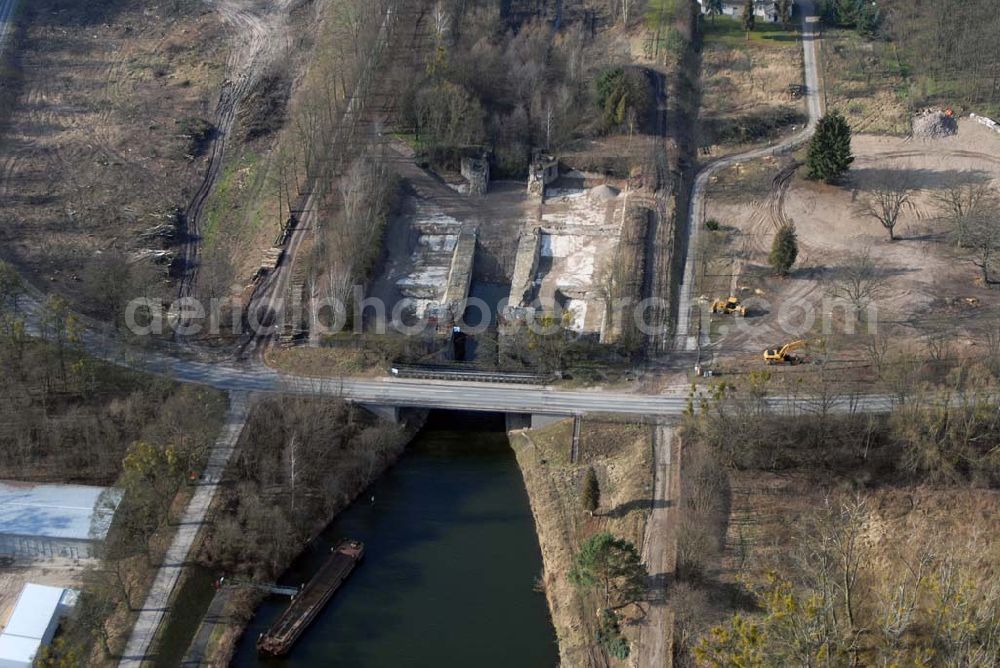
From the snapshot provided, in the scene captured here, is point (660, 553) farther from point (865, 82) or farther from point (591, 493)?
point (865, 82)

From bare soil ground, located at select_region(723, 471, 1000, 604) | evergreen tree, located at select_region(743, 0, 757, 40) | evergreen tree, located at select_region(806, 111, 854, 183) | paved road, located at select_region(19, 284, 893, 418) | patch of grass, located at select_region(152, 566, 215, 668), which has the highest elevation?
evergreen tree, located at select_region(743, 0, 757, 40)

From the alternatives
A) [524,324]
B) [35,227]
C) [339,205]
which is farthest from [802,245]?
[35,227]

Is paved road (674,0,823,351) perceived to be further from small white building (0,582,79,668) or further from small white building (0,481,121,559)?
small white building (0,582,79,668)

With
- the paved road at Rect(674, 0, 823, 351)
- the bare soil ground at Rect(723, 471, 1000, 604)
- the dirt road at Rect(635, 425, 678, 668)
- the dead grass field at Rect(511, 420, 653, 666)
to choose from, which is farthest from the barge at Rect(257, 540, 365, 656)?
the paved road at Rect(674, 0, 823, 351)

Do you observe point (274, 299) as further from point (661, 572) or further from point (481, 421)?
point (661, 572)

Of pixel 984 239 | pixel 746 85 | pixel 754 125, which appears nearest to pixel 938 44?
pixel 746 85

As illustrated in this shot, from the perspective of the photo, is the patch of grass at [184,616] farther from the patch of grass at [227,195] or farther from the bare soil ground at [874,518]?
the patch of grass at [227,195]
